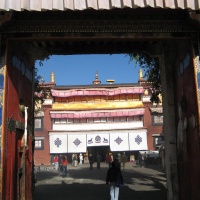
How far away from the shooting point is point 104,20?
24.9ft

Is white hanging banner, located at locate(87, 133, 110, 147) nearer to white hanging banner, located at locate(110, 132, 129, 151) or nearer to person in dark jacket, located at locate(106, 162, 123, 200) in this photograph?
white hanging banner, located at locate(110, 132, 129, 151)

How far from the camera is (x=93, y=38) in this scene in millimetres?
7629

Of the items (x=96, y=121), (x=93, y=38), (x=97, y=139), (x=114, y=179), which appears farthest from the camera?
(x=96, y=121)

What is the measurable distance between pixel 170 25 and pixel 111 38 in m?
1.40

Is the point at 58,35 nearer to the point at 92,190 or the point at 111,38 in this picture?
the point at 111,38

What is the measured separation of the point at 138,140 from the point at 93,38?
33.7 m

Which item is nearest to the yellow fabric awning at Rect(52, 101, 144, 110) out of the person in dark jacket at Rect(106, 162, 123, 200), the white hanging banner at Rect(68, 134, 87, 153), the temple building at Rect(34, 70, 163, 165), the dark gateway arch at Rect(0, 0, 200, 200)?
the temple building at Rect(34, 70, 163, 165)

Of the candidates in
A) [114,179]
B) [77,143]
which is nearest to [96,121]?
[77,143]

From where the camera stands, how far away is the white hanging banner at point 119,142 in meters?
40.4

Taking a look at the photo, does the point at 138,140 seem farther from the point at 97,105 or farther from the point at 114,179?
the point at 114,179

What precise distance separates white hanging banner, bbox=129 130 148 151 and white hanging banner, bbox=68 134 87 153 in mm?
5804

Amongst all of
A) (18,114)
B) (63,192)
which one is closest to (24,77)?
(18,114)

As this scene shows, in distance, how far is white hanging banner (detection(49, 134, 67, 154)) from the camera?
40.1 m

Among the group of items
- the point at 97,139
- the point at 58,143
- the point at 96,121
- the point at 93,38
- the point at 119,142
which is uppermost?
the point at 96,121
